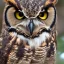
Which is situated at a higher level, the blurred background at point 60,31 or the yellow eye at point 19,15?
the yellow eye at point 19,15

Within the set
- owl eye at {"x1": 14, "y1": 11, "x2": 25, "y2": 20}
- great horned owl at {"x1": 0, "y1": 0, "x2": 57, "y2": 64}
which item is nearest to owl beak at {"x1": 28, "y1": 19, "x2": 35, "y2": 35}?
great horned owl at {"x1": 0, "y1": 0, "x2": 57, "y2": 64}

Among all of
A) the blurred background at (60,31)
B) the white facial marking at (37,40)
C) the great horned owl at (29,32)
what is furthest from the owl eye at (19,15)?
the blurred background at (60,31)

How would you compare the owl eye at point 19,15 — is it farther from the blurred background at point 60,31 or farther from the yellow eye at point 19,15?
the blurred background at point 60,31

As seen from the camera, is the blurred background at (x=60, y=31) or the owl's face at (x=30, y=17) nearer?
the owl's face at (x=30, y=17)

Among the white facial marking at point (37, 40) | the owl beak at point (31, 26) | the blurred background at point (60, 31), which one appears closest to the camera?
A: the owl beak at point (31, 26)

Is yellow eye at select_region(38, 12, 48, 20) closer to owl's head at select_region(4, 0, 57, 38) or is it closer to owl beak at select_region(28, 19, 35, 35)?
owl's head at select_region(4, 0, 57, 38)

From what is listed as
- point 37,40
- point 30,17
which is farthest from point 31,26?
point 37,40

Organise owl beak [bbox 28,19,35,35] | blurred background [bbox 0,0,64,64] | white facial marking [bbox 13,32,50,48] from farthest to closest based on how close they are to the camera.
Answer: blurred background [bbox 0,0,64,64] < white facial marking [bbox 13,32,50,48] < owl beak [bbox 28,19,35,35]

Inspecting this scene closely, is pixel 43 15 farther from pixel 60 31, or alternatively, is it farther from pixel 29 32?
pixel 60 31
